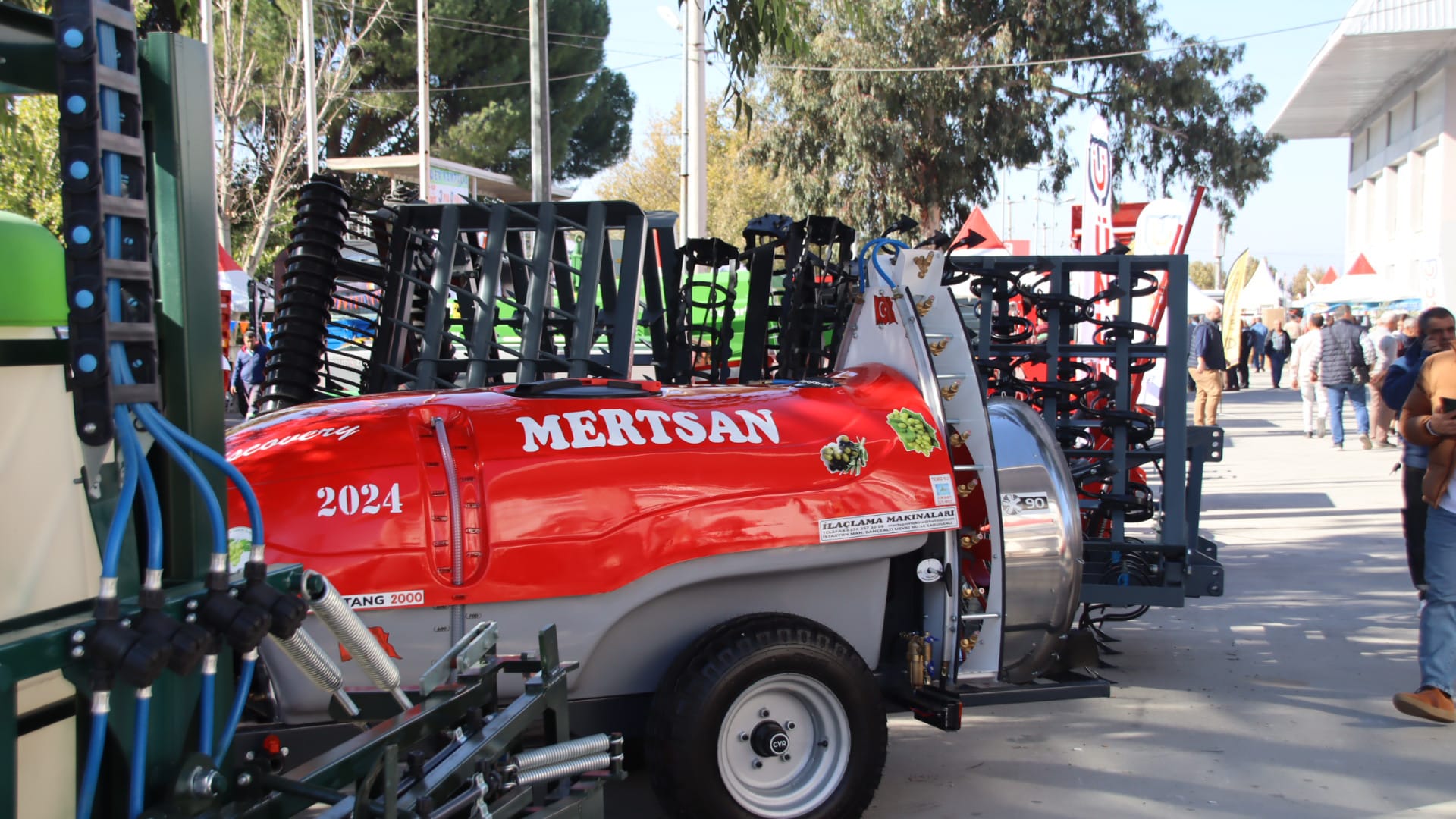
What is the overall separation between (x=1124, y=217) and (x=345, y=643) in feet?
43.3

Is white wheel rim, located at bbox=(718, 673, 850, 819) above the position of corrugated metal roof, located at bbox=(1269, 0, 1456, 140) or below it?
below

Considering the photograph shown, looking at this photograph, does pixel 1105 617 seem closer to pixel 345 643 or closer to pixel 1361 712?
pixel 1361 712

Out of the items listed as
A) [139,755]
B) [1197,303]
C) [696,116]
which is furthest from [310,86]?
[139,755]

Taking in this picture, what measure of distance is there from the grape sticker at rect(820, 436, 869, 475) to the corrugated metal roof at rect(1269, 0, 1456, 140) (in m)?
30.0

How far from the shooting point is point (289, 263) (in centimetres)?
686

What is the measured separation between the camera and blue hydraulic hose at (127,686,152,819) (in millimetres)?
1986

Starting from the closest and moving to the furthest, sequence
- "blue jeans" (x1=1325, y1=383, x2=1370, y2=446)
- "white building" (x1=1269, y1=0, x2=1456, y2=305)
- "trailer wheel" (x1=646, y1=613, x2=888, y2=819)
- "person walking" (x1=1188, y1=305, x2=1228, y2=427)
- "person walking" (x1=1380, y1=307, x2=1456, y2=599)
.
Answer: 1. "trailer wheel" (x1=646, y1=613, x2=888, y2=819)
2. "person walking" (x1=1380, y1=307, x2=1456, y2=599)
3. "person walking" (x1=1188, y1=305, x2=1228, y2=427)
4. "blue jeans" (x1=1325, y1=383, x2=1370, y2=446)
5. "white building" (x1=1269, y1=0, x2=1456, y2=305)

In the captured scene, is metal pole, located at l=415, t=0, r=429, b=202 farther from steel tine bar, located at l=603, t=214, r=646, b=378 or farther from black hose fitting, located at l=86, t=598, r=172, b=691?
black hose fitting, located at l=86, t=598, r=172, b=691

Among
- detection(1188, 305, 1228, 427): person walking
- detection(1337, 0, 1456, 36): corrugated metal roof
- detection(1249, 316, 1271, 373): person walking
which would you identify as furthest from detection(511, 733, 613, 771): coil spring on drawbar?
detection(1249, 316, 1271, 373): person walking

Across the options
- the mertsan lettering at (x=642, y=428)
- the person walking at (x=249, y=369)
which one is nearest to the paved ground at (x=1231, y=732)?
the mertsan lettering at (x=642, y=428)

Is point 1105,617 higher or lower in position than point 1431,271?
lower

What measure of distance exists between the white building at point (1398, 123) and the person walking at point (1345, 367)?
34.5 feet

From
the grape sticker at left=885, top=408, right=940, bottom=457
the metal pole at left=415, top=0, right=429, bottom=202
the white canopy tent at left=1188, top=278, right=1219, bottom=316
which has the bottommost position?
the grape sticker at left=885, top=408, right=940, bottom=457

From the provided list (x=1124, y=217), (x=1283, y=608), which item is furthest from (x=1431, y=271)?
(x=1283, y=608)
